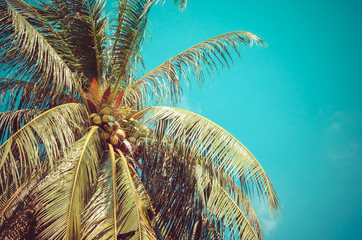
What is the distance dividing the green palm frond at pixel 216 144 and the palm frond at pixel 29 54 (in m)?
1.67

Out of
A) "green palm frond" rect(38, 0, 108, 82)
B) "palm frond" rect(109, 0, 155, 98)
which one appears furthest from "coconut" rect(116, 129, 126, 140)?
"green palm frond" rect(38, 0, 108, 82)

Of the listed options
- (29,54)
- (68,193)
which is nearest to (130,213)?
(68,193)

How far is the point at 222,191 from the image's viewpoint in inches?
234

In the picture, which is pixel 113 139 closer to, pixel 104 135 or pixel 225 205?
pixel 104 135

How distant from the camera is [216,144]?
5.82 metres

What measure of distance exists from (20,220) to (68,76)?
7.97 ft

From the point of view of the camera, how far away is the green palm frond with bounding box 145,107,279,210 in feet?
18.8

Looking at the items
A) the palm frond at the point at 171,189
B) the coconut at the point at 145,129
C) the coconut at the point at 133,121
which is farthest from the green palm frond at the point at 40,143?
the palm frond at the point at 171,189

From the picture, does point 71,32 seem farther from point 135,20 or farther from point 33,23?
point 135,20

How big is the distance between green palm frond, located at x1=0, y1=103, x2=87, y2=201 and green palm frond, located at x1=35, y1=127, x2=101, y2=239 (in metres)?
0.20

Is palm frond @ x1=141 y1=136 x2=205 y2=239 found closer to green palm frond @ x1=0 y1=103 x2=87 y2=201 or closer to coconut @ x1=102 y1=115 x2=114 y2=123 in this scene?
coconut @ x1=102 y1=115 x2=114 y2=123

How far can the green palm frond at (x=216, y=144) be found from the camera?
573cm

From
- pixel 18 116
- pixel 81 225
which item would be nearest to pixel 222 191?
pixel 81 225

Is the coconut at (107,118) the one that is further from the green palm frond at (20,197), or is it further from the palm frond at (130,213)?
the green palm frond at (20,197)
